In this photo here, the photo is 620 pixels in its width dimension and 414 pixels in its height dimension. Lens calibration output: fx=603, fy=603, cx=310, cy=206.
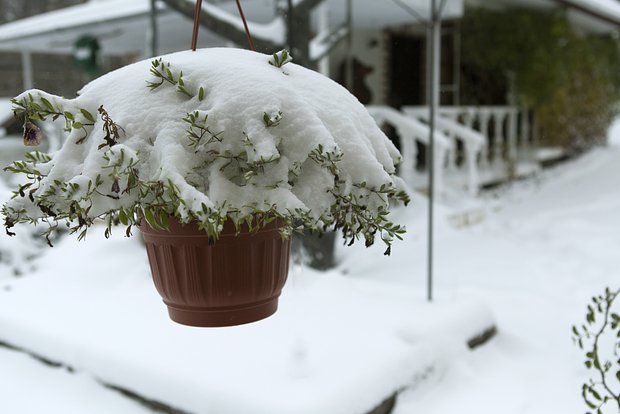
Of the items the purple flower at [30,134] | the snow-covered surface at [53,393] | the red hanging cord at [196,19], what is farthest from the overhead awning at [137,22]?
the purple flower at [30,134]

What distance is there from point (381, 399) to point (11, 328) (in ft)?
6.60

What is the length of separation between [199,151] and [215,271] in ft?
0.93

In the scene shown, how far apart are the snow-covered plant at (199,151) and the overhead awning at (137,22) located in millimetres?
3713

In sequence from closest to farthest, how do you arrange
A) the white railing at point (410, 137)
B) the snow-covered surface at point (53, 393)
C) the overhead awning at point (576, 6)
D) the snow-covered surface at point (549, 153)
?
the snow-covered surface at point (53, 393) → the white railing at point (410, 137) → the overhead awning at point (576, 6) → the snow-covered surface at point (549, 153)

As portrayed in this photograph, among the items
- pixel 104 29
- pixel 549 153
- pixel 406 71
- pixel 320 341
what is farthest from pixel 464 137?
pixel 104 29

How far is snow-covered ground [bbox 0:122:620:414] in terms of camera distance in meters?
2.36

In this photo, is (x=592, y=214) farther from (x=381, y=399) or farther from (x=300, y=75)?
(x=300, y=75)

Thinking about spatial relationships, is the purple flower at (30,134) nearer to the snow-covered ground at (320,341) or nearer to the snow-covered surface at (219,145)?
the snow-covered surface at (219,145)

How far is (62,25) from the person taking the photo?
7.10 metres

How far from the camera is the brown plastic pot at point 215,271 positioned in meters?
1.26

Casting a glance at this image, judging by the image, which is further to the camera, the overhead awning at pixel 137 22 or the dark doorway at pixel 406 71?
the dark doorway at pixel 406 71

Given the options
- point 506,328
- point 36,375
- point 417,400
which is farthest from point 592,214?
point 36,375

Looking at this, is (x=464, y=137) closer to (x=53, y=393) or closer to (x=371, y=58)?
(x=371, y=58)

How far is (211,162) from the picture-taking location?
1121 millimetres
